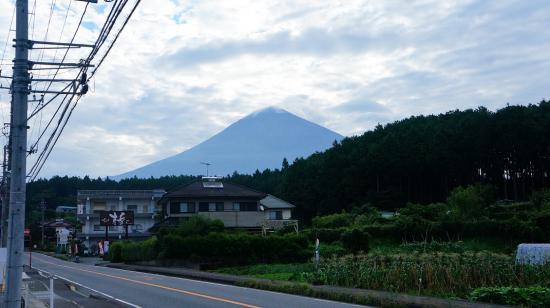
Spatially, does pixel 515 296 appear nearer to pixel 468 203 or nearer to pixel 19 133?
pixel 19 133

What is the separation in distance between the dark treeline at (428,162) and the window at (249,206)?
30.3 m

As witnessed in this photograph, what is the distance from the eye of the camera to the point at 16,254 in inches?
445

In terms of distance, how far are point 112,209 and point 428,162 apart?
45380 mm

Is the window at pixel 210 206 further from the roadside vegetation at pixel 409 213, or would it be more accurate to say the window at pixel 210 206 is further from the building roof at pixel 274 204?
the building roof at pixel 274 204

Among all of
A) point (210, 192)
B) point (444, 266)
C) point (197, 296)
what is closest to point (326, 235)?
point (210, 192)

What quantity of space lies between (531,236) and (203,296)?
26416mm

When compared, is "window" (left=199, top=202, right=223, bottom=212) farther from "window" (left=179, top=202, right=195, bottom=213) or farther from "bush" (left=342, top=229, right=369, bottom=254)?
"bush" (left=342, top=229, right=369, bottom=254)

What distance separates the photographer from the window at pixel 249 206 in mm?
60031

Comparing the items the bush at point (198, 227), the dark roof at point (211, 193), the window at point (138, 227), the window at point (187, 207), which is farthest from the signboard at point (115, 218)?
the window at point (138, 227)

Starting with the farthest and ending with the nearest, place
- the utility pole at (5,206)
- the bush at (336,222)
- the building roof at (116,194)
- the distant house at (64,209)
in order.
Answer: the distant house at (64,209) → the building roof at (116,194) → the bush at (336,222) → the utility pole at (5,206)

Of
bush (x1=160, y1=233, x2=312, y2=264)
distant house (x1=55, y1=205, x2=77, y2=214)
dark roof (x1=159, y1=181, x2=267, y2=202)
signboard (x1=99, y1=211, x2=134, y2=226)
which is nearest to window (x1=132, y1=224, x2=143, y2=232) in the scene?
dark roof (x1=159, y1=181, x2=267, y2=202)

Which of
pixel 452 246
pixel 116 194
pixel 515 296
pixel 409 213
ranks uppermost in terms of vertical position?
pixel 116 194

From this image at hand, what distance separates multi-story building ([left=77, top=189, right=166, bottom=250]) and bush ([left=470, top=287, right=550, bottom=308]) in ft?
218

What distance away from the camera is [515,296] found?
12820 millimetres
